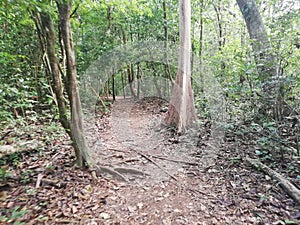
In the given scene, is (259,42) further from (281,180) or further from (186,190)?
(186,190)

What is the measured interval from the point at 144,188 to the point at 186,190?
26.7 inches

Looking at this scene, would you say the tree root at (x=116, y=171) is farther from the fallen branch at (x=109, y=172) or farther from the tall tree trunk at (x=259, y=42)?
the tall tree trunk at (x=259, y=42)

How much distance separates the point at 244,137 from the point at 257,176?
135 cm

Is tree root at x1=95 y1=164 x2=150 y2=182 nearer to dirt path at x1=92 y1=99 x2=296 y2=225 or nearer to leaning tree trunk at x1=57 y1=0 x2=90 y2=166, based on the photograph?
dirt path at x1=92 y1=99 x2=296 y2=225

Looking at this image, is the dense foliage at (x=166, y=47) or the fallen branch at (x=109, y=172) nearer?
the fallen branch at (x=109, y=172)

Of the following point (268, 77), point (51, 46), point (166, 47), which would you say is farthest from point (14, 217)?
point (166, 47)

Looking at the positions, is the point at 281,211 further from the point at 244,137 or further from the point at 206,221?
the point at 244,137

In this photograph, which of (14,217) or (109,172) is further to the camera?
(109,172)

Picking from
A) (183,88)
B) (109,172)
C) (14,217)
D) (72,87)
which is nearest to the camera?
(14,217)

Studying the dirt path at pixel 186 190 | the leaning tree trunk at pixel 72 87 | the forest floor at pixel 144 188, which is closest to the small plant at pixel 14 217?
the forest floor at pixel 144 188

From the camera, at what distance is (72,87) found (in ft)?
11.3

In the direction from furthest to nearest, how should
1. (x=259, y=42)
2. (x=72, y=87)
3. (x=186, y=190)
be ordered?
(x=259, y=42)
(x=72, y=87)
(x=186, y=190)

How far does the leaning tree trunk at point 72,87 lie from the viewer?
3229mm

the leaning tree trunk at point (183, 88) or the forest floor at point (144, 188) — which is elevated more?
the leaning tree trunk at point (183, 88)
